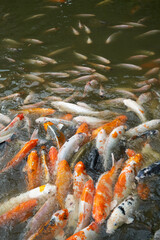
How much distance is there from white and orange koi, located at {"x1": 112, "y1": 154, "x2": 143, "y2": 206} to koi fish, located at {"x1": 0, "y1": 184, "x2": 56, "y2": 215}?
86cm

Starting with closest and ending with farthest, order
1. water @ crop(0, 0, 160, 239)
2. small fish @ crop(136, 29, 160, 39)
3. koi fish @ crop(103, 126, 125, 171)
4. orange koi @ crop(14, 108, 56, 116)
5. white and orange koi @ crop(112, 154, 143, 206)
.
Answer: white and orange koi @ crop(112, 154, 143, 206)
koi fish @ crop(103, 126, 125, 171)
water @ crop(0, 0, 160, 239)
orange koi @ crop(14, 108, 56, 116)
small fish @ crop(136, 29, 160, 39)

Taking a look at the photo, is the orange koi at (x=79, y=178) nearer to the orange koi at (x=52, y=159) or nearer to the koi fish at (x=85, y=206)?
the koi fish at (x=85, y=206)

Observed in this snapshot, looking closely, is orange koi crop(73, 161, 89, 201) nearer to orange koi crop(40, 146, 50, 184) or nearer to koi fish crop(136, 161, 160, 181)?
orange koi crop(40, 146, 50, 184)

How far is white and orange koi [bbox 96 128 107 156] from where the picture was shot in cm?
421

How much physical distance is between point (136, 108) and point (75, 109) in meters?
1.22

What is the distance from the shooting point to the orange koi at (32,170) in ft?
12.8

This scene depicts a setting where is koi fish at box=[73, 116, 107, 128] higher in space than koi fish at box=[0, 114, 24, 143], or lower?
lower

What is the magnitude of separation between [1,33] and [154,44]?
207 inches

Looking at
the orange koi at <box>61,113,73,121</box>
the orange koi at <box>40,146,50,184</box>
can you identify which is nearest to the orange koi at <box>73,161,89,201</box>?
the orange koi at <box>40,146,50,184</box>

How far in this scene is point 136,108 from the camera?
522 centimetres

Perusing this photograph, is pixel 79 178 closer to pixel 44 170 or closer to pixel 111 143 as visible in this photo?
pixel 44 170

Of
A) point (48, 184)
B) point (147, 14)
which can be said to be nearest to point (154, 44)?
point (147, 14)

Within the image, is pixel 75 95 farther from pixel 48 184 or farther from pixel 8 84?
pixel 48 184

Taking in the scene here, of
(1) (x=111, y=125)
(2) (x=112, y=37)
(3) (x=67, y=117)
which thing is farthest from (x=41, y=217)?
(2) (x=112, y=37)
